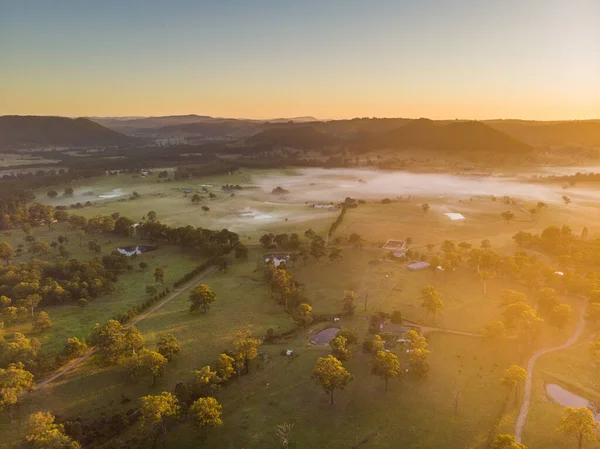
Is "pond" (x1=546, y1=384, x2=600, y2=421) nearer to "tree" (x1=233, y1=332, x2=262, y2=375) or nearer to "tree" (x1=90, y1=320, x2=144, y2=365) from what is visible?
"tree" (x1=233, y1=332, x2=262, y2=375)

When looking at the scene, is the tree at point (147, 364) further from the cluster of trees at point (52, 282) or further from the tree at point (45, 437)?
the cluster of trees at point (52, 282)

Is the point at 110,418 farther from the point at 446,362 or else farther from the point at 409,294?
the point at 409,294

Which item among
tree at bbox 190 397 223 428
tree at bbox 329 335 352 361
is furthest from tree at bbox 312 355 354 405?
tree at bbox 190 397 223 428

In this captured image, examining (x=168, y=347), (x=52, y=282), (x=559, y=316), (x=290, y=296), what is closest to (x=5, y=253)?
(x=52, y=282)

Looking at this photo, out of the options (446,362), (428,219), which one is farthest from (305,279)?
(428,219)

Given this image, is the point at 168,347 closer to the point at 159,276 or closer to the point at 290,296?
the point at 290,296
